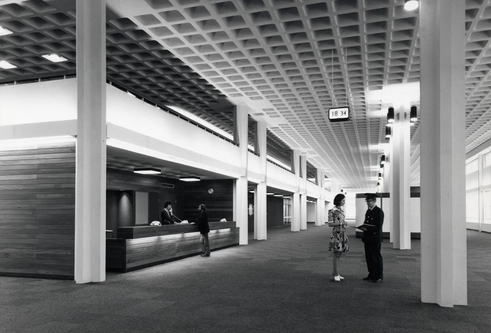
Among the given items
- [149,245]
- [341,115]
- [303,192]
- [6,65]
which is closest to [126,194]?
[6,65]

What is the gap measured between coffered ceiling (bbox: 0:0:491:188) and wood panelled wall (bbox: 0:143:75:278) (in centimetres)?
166

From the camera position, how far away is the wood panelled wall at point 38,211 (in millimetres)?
8406

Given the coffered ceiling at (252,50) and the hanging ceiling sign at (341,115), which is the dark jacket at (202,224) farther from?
the hanging ceiling sign at (341,115)

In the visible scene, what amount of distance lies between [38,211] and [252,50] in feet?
20.7

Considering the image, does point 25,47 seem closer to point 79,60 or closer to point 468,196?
point 79,60

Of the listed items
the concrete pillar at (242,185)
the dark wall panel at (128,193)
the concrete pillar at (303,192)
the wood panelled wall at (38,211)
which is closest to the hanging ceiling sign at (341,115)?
the concrete pillar at (242,185)

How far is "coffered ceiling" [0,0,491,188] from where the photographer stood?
8.85 m

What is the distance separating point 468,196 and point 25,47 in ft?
98.9

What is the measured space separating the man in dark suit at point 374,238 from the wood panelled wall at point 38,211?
5.60 meters

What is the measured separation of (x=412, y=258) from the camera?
1224cm

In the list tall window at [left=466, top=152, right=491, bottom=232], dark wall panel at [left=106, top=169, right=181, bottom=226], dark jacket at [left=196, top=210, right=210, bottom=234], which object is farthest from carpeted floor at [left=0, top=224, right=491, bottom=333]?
tall window at [left=466, top=152, right=491, bottom=232]

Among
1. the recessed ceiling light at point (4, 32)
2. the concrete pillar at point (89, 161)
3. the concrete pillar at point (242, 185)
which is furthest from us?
the concrete pillar at point (242, 185)

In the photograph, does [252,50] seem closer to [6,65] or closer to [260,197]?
[6,65]

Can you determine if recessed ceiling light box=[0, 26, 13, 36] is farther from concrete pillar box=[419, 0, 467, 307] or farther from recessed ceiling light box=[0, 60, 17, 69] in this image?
concrete pillar box=[419, 0, 467, 307]
